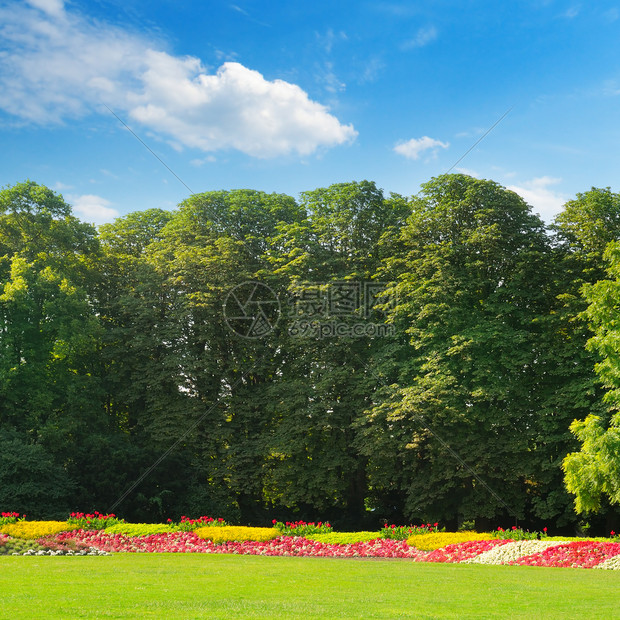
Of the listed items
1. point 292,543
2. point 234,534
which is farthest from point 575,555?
point 234,534

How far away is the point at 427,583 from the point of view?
33.8ft

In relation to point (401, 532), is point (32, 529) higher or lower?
higher

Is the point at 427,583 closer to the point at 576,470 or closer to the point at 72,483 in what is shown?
the point at 576,470

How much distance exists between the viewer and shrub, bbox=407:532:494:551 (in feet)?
54.6

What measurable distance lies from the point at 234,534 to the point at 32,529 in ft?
18.9

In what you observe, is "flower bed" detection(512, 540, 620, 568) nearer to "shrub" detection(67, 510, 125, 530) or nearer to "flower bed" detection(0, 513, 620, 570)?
"flower bed" detection(0, 513, 620, 570)

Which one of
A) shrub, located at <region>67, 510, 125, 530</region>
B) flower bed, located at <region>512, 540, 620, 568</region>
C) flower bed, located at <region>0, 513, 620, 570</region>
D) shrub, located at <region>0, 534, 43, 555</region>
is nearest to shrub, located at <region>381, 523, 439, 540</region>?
flower bed, located at <region>0, 513, 620, 570</region>

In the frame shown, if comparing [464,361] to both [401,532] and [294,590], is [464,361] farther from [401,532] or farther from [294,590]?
[294,590]

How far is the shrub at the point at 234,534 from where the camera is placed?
17625mm

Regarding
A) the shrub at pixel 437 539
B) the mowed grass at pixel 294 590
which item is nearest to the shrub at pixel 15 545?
the mowed grass at pixel 294 590

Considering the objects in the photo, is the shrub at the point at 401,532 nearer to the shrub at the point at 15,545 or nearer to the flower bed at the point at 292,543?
the flower bed at the point at 292,543

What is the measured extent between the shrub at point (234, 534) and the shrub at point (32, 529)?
3974 millimetres

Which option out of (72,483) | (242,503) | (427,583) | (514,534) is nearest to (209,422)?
(242,503)

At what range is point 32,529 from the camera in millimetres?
17438
